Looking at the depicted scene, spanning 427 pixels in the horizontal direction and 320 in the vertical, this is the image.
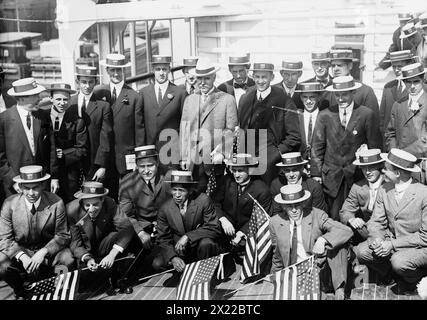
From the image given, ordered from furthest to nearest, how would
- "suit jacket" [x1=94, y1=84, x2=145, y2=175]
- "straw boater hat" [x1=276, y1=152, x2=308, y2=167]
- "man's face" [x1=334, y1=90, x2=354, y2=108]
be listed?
"suit jacket" [x1=94, y1=84, x2=145, y2=175] < "man's face" [x1=334, y1=90, x2=354, y2=108] < "straw boater hat" [x1=276, y1=152, x2=308, y2=167]

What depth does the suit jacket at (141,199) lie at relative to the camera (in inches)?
248

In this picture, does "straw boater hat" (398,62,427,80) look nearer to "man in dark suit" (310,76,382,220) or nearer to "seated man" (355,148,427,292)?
"man in dark suit" (310,76,382,220)

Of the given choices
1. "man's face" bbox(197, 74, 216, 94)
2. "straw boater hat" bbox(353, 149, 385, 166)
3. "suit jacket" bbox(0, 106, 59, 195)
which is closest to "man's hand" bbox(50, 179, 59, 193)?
"suit jacket" bbox(0, 106, 59, 195)

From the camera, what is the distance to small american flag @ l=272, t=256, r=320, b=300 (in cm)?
514

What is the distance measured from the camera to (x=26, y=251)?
18.9 ft

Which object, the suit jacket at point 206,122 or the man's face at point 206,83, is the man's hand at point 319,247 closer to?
the suit jacket at point 206,122

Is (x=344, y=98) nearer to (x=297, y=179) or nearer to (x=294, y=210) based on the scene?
(x=297, y=179)

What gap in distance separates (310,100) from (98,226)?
2463mm

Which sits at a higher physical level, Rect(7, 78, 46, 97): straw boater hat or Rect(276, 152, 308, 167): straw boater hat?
Rect(7, 78, 46, 97): straw boater hat

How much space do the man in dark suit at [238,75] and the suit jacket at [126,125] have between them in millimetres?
1010

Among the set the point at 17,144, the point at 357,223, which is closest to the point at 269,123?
the point at 357,223

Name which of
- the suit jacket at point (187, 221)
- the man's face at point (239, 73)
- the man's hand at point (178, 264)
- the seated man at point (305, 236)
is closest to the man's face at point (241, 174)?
the suit jacket at point (187, 221)

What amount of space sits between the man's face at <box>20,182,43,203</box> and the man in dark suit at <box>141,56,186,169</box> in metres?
1.44
